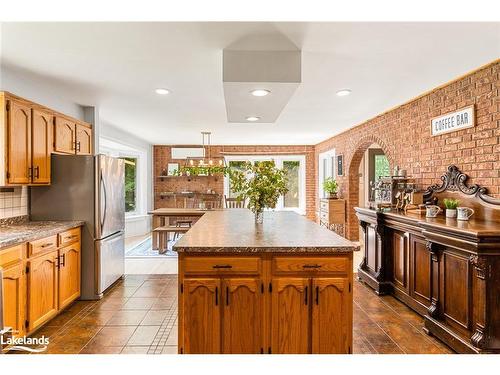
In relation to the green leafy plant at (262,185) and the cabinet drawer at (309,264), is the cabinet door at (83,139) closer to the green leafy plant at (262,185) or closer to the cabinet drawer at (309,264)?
the green leafy plant at (262,185)

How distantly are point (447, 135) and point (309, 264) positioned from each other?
241cm

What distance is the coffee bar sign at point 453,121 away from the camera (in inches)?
119

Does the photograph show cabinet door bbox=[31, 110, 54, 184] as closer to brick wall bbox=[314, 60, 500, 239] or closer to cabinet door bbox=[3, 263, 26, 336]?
cabinet door bbox=[3, 263, 26, 336]

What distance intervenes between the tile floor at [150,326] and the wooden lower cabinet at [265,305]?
26.3 inches

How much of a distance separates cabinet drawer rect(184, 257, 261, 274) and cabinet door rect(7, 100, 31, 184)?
6.40 feet

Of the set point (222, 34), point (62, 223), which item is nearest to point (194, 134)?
point (62, 223)

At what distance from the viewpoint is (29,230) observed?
283 centimetres

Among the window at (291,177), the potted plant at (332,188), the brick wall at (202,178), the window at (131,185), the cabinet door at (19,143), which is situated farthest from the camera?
the window at (291,177)

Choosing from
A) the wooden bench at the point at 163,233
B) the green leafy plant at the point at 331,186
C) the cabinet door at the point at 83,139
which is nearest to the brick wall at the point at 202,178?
the green leafy plant at the point at 331,186

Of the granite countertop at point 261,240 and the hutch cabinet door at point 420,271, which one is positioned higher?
the granite countertop at point 261,240

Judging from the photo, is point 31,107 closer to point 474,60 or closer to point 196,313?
point 196,313

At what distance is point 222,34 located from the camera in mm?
2186

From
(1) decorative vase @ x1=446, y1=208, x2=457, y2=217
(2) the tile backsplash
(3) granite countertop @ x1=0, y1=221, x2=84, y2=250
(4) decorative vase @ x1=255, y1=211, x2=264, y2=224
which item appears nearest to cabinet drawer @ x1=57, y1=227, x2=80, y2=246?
(3) granite countertop @ x1=0, y1=221, x2=84, y2=250
